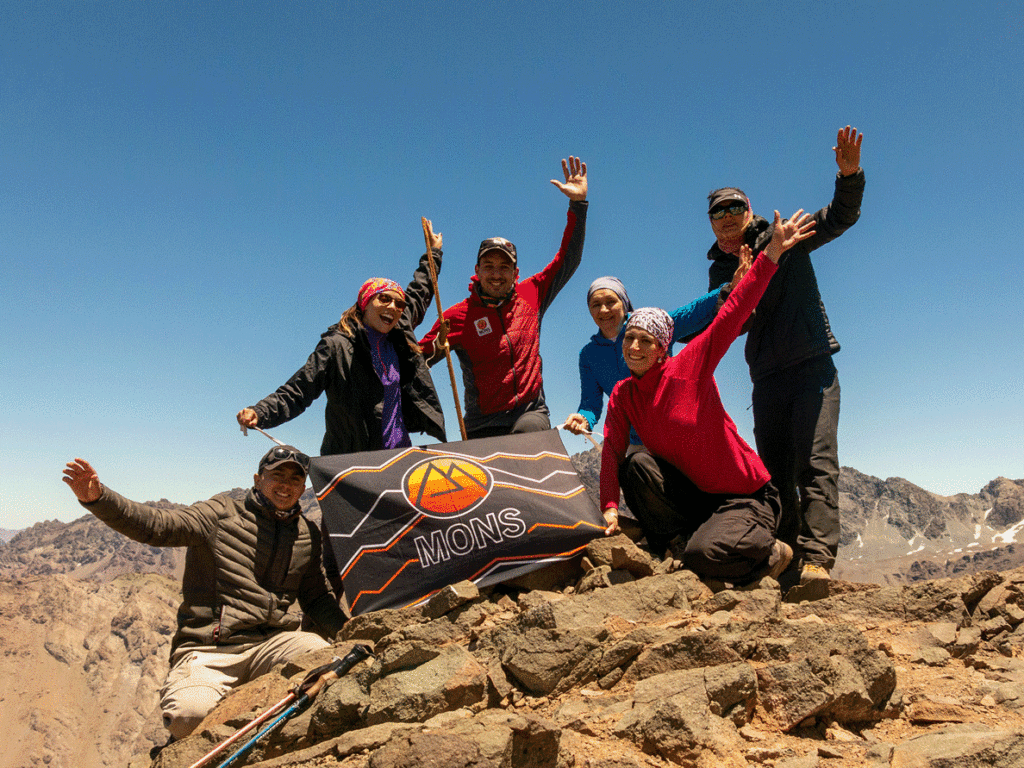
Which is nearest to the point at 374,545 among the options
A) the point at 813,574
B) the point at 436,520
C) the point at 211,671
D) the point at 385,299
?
the point at 436,520

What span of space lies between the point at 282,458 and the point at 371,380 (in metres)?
1.60

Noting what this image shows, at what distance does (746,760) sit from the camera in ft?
14.9

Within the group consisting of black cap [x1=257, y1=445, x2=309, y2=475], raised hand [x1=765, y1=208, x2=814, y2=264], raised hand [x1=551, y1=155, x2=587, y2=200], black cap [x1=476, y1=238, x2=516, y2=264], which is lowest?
black cap [x1=257, y1=445, x2=309, y2=475]

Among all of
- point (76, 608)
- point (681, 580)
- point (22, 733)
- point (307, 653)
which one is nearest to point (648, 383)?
point (681, 580)

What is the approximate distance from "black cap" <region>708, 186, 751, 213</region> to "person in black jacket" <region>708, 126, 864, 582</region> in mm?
11

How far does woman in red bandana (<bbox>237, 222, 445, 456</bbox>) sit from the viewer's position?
26.1 feet

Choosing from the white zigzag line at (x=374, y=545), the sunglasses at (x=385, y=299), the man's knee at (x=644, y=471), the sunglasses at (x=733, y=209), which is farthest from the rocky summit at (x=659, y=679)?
the sunglasses at (x=733, y=209)

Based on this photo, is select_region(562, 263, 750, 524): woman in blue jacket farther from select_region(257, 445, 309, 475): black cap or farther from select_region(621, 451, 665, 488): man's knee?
select_region(257, 445, 309, 475): black cap

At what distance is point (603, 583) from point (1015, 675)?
321 cm

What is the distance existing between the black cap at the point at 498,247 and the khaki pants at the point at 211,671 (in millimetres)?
4589

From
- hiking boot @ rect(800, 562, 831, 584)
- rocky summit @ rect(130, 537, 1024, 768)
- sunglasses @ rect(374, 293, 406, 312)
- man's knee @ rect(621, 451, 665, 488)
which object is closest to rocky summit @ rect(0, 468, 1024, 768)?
rocky summit @ rect(130, 537, 1024, 768)

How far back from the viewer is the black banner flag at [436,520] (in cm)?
667

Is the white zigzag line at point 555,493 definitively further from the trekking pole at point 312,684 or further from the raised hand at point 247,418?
the raised hand at point 247,418

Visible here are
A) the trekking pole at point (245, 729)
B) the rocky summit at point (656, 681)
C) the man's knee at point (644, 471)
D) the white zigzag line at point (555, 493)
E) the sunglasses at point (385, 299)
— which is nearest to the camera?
the rocky summit at point (656, 681)
